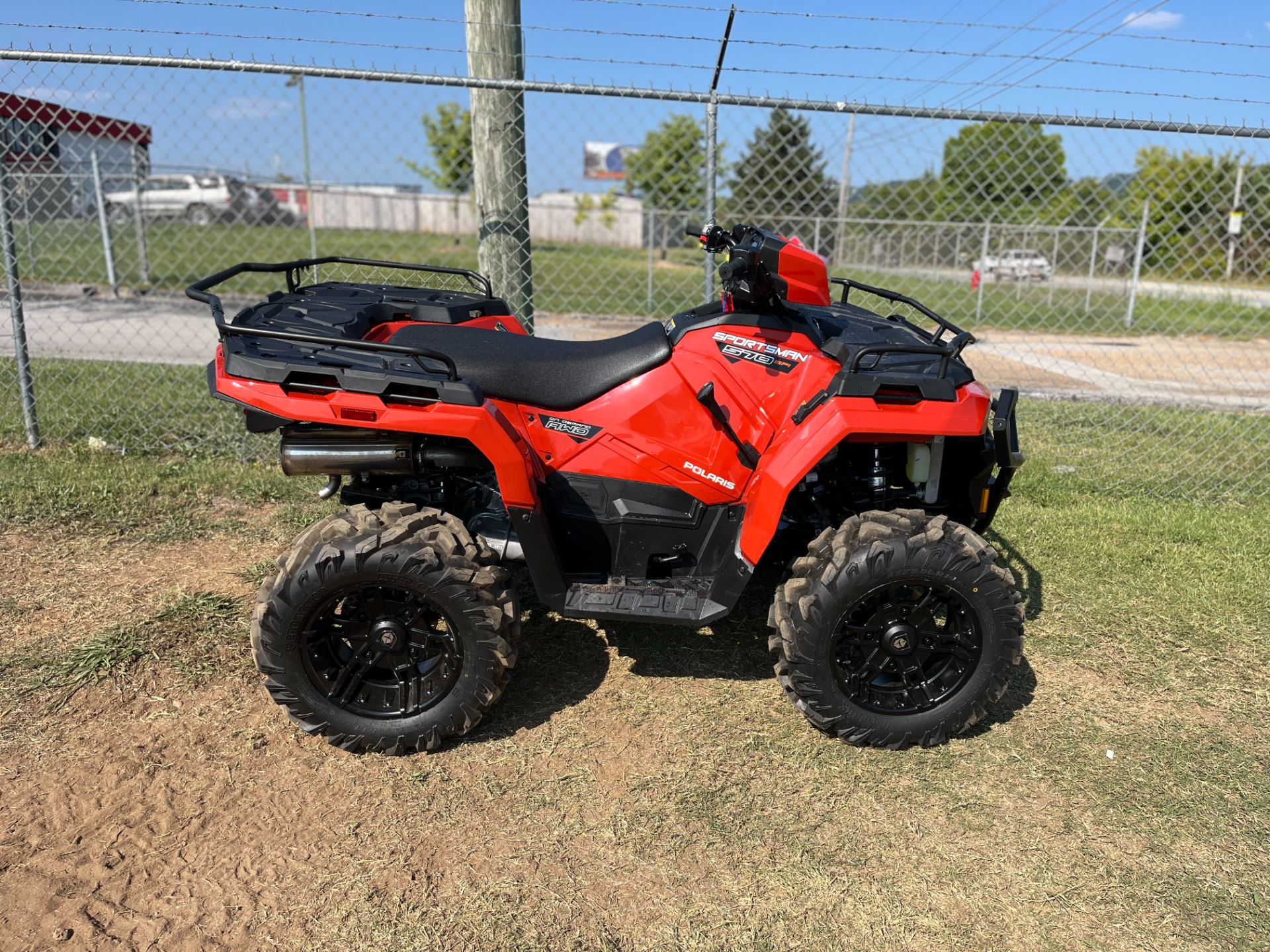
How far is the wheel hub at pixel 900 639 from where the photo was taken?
311 centimetres

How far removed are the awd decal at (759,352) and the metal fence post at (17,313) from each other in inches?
158

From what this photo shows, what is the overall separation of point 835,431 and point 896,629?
69 cm

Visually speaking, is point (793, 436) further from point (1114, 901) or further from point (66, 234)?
point (66, 234)

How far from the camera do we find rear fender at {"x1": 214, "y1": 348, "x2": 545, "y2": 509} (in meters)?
2.95

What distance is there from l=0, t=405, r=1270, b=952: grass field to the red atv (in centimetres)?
27

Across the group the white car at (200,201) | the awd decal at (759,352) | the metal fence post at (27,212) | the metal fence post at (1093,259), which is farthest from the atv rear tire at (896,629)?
the white car at (200,201)

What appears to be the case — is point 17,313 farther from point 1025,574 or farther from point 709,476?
point 1025,574

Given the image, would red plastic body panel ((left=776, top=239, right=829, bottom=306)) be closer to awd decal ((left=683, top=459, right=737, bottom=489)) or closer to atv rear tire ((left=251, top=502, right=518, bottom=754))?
awd decal ((left=683, top=459, right=737, bottom=489))

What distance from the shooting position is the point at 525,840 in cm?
271

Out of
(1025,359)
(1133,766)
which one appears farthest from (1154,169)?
(1133,766)

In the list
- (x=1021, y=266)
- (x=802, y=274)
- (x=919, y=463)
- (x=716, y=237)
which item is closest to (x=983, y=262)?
(x=1021, y=266)

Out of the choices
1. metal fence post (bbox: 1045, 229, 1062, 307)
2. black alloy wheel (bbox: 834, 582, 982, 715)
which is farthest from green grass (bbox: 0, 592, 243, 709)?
metal fence post (bbox: 1045, 229, 1062, 307)

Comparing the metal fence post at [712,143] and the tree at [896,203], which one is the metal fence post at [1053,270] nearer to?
the tree at [896,203]

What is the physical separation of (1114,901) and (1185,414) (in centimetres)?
686
